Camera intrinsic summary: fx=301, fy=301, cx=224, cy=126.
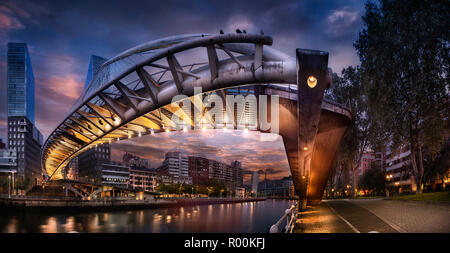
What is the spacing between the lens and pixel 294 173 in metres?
32.8

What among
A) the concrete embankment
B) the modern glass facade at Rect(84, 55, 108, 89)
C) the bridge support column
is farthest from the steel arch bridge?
the concrete embankment

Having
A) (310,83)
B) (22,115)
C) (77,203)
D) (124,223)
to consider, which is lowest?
(124,223)

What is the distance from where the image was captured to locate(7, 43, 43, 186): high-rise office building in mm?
42375

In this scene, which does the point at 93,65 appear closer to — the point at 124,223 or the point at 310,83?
the point at 124,223

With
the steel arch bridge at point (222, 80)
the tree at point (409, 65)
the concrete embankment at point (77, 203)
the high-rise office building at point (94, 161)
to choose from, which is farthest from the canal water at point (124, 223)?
the high-rise office building at point (94, 161)

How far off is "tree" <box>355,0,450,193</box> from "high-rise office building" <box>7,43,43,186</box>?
32.6 m

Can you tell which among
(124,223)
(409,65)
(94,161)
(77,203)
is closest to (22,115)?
(77,203)

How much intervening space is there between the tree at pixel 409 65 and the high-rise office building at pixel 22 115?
107 ft

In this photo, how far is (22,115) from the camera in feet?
225

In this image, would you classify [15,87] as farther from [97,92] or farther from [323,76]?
[323,76]

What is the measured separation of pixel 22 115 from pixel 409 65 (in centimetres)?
7553

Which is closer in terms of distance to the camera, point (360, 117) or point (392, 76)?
point (392, 76)
